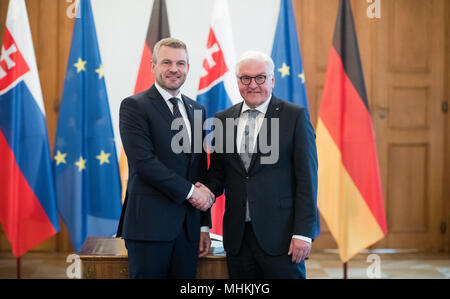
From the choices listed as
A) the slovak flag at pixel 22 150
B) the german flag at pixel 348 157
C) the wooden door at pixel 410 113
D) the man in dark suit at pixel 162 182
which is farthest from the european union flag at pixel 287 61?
the slovak flag at pixel 22 150

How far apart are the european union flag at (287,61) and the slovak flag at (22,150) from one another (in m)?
1.87

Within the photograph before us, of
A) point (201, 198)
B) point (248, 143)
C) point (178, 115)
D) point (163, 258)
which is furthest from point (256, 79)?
point (163, 258)

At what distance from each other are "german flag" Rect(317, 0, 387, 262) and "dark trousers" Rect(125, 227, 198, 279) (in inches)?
71.4

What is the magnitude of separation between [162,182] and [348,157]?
2076 mm

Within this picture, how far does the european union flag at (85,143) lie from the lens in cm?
348

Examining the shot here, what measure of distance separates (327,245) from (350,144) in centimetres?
136

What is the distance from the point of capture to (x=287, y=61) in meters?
3.59

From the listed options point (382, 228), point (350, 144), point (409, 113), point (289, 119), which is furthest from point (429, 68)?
point (289, 119)

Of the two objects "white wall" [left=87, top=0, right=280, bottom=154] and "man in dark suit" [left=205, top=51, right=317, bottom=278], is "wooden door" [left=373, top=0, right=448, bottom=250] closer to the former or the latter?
"white wall" [left=87, top=0, right=280, bottom=154]

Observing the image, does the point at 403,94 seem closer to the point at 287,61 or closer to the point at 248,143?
the point at 287,61

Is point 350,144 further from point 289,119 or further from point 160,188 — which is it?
point 160,188

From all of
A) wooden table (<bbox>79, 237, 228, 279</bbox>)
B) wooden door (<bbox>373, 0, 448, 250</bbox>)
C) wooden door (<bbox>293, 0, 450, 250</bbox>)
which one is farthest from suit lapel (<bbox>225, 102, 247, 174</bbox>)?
wooden door (<bbox>373, 0, 448, 250</bbox>)

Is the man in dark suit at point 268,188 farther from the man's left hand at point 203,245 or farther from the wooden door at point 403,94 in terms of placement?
the wooden door at point 403,94

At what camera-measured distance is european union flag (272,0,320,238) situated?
11.7 ft
